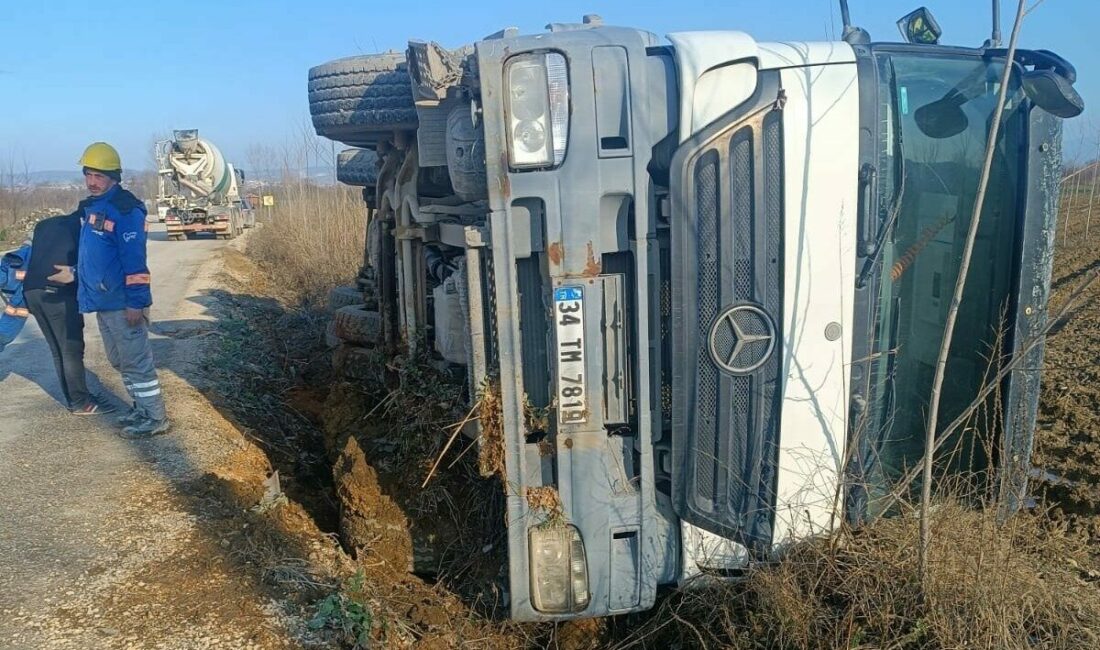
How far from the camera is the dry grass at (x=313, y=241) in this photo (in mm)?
12961

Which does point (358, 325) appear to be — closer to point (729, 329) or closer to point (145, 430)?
point (145, 430)

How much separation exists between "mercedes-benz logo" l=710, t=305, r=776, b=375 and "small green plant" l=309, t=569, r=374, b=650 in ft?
5.58

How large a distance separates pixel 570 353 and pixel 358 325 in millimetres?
3802

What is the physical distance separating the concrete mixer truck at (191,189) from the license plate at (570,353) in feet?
79.5

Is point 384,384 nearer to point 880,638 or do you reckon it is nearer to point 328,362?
point 328,362

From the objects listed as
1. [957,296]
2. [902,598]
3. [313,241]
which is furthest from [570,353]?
[313,241]

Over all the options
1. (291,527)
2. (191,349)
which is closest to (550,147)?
(291,527)

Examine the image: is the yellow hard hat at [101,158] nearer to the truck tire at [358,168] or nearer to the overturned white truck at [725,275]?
the truck tire at [358,168]

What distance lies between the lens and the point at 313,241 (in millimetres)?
14195

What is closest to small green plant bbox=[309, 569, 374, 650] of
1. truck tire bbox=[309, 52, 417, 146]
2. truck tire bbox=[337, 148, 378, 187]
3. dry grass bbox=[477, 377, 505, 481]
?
dry grass bbox=[477, 377, 505, 481]

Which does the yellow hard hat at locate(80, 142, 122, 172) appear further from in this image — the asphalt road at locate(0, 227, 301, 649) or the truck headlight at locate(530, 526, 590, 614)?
the truck headlight at locate(530, 526, 590, 614)

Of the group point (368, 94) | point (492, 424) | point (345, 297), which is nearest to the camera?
point (492, 424)

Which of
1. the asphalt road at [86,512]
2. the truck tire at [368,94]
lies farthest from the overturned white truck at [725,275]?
the asphalt road at [86,512]

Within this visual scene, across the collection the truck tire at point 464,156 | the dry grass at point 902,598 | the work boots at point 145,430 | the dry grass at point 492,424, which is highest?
the truck tire at point 464,156
